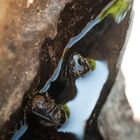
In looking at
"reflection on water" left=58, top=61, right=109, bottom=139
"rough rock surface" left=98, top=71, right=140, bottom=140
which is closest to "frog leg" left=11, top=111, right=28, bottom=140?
"reflection on water" left=58, top=61, right=109, bottom=139

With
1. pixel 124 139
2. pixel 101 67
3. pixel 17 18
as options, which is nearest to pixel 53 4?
pixel 17 18

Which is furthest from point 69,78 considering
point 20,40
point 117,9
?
point 117,9

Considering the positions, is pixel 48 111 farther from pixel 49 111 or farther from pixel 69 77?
pixel 69 77

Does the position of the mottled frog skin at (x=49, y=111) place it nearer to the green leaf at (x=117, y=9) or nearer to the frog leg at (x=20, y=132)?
the frog leg at (x=20, y=132)

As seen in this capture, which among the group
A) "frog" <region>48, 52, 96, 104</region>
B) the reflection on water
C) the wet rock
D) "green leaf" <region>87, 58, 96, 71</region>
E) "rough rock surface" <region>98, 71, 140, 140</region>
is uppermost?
the wet rock

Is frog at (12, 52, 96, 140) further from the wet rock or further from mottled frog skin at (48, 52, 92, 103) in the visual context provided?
the wet rock

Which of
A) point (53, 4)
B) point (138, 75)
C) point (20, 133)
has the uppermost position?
point (53, 4)

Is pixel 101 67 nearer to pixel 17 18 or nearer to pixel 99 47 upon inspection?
pixel 99 47

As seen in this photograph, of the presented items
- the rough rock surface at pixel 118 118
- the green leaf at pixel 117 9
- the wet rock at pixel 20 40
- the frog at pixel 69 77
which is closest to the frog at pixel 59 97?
the frog at pixel 69 77
